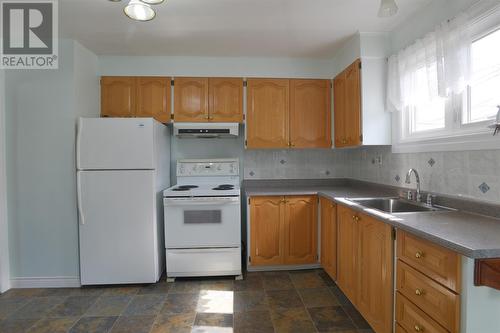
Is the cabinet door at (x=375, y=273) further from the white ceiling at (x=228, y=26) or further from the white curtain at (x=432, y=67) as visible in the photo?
the white ceiling at (x=228, y=26)

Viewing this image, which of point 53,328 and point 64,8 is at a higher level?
point 64,8

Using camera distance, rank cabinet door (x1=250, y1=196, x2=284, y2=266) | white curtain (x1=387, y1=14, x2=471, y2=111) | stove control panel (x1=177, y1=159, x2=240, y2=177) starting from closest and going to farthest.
Answer: white curtain (x1=387, y1=14, x2=471, y2=111)
cabinet door (x1=250, y1=196, x2=284, y2=266)
stove control panel (x1=177, y1=159, x2=240, y2=177)

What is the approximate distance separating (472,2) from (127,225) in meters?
3.13

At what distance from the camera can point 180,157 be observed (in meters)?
3.26

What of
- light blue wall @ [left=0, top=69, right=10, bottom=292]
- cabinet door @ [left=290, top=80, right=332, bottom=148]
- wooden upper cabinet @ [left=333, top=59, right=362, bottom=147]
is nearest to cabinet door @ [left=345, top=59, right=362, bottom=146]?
wooden upper cabinet @ [left=333, top=59, right=362, bottom=147]

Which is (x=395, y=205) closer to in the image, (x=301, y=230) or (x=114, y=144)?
(x=301, y=230)

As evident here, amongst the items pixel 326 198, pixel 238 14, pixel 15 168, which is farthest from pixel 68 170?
pixel 326 198

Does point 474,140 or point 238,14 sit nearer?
point 474,140

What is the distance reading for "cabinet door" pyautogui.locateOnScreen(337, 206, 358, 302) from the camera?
6.63 ft

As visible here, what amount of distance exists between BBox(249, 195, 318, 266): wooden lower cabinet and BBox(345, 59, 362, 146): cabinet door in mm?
746

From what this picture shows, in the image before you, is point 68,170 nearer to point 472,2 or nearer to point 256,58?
point 256,58

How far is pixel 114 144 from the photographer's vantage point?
8.09ft

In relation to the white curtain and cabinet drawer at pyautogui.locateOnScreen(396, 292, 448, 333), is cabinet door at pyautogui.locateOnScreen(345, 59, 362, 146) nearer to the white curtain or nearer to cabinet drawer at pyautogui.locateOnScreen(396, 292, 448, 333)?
the white curtain

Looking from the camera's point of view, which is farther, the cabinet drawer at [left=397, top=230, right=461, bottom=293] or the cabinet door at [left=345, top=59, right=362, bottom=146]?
the cabinet door at [left=345, top=59, right=362, bottom=146]
